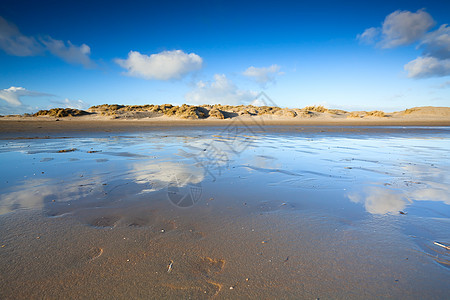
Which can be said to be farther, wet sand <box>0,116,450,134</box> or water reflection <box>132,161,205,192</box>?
wet sand <box>0,116,450,134</box>

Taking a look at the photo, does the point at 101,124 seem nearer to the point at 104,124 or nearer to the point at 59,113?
the point at 104,124

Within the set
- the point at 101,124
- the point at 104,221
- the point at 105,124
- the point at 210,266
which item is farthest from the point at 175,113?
the point at 210,266

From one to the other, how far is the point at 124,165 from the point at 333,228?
5.47m

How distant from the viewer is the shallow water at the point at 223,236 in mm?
1869

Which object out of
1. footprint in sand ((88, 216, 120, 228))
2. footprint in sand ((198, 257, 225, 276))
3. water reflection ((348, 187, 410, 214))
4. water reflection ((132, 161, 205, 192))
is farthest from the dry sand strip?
footprint in sand ((198, 257, 225, 276))

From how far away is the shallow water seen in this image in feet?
6.13

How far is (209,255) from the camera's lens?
2.26 metres

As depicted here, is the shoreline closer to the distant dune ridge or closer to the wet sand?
the wet sand

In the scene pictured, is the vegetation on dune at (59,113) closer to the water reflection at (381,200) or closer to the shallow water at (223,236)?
the shallow water at (223,236)

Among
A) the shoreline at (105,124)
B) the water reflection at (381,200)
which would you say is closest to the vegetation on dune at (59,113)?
the shoreline at (105,124)

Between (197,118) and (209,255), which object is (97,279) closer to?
(209,255)

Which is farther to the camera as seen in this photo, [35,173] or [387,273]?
[35,173]

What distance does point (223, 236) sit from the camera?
2.64 meters

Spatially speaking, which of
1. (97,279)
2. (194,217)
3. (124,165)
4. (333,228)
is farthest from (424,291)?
(124,165)
